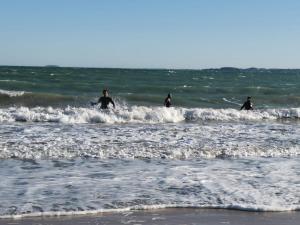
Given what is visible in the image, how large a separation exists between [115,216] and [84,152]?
4978 mm

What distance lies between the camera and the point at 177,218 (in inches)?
298

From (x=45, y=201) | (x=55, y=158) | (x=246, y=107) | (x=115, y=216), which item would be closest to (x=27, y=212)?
(x=45, y=201)

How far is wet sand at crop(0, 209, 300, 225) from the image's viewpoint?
7.28m

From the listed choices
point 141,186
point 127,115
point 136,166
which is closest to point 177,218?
point 141,186

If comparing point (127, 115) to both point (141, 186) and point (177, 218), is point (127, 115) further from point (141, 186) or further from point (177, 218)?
point (177, 218)

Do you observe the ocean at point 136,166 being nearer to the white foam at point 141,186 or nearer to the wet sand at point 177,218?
the white foam at point 141,186

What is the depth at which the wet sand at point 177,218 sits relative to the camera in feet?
23.9

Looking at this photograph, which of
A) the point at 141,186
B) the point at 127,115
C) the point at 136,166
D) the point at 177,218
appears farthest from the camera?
the point at 127,115

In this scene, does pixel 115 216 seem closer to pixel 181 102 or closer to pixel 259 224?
pixel 259 224

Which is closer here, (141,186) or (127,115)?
(141,186)

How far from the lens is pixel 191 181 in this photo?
31.8 feet

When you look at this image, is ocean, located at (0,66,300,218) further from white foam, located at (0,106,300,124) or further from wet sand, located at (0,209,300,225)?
wet sand, located at (0,209,300,225)

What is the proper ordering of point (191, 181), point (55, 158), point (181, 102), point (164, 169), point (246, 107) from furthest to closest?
point (181, 102)
point (246, 107)
point (55, 158)
point (164, 169)
point (191, 181)

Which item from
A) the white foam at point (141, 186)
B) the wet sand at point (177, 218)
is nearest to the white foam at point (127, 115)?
the white foam at point (141, 186)
